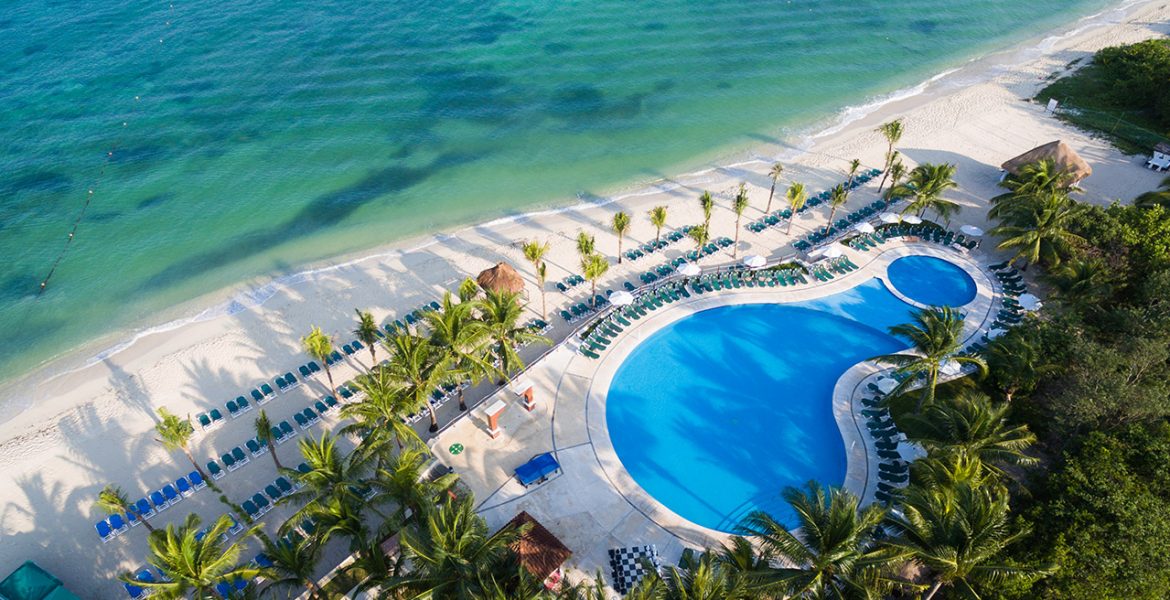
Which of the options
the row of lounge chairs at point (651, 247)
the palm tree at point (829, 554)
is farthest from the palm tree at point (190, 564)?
the row of lounge chairs at point (651, 247)

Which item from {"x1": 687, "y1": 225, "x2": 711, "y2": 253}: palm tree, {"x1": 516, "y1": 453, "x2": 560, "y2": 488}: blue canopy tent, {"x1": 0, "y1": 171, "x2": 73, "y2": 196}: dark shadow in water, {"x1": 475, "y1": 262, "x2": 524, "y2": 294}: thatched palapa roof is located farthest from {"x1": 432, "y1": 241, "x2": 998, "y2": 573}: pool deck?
{"x1": 0, "y1": 171, "x2": 73, "y2": 196}: dark shadow in water

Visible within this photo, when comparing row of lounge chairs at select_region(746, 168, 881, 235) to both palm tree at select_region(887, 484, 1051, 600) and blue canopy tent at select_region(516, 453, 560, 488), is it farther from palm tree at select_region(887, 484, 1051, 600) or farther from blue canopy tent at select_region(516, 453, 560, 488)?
palm tree at select_region(887, 484, 1051, 600)

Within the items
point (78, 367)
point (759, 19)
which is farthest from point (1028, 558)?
point (759, 19)

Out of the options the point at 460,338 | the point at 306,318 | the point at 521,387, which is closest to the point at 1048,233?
the point at 521,387

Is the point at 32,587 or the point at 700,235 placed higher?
the point at 700,235

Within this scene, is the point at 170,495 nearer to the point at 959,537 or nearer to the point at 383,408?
the point at 383,408
